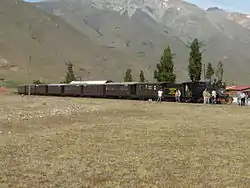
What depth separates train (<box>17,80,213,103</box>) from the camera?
67.1m

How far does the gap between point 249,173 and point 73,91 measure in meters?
76.8

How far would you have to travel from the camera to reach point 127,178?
14344 mm

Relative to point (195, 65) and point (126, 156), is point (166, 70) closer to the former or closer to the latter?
point (195, 65)

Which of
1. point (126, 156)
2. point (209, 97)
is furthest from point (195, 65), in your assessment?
point (126, 156)

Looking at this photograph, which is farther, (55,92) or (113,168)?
(55,92)

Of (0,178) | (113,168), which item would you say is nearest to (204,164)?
(113,168)

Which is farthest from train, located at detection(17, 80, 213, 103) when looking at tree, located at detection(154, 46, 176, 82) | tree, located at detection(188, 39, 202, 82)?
tree, located at detection(188, 39, 202, 82)

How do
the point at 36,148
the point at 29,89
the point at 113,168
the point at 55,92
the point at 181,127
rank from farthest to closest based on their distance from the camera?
1. the point at 29,89
2. the point at 55,92
3. the point at 181,127
4. the point at 36,148
5. the point at 113,168

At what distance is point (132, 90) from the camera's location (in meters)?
74.6

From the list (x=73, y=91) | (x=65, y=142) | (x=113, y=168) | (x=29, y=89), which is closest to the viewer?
(x=113, y=168)

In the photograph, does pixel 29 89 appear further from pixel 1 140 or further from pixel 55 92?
pixel 1 140

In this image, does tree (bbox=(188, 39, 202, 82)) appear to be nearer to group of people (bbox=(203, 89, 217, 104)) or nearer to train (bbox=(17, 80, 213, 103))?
train (bbox=(17, 80, 213, 103))

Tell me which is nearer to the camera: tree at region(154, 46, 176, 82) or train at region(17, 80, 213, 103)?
train at region(17, 80, 213, 103)

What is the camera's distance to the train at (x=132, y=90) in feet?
220
